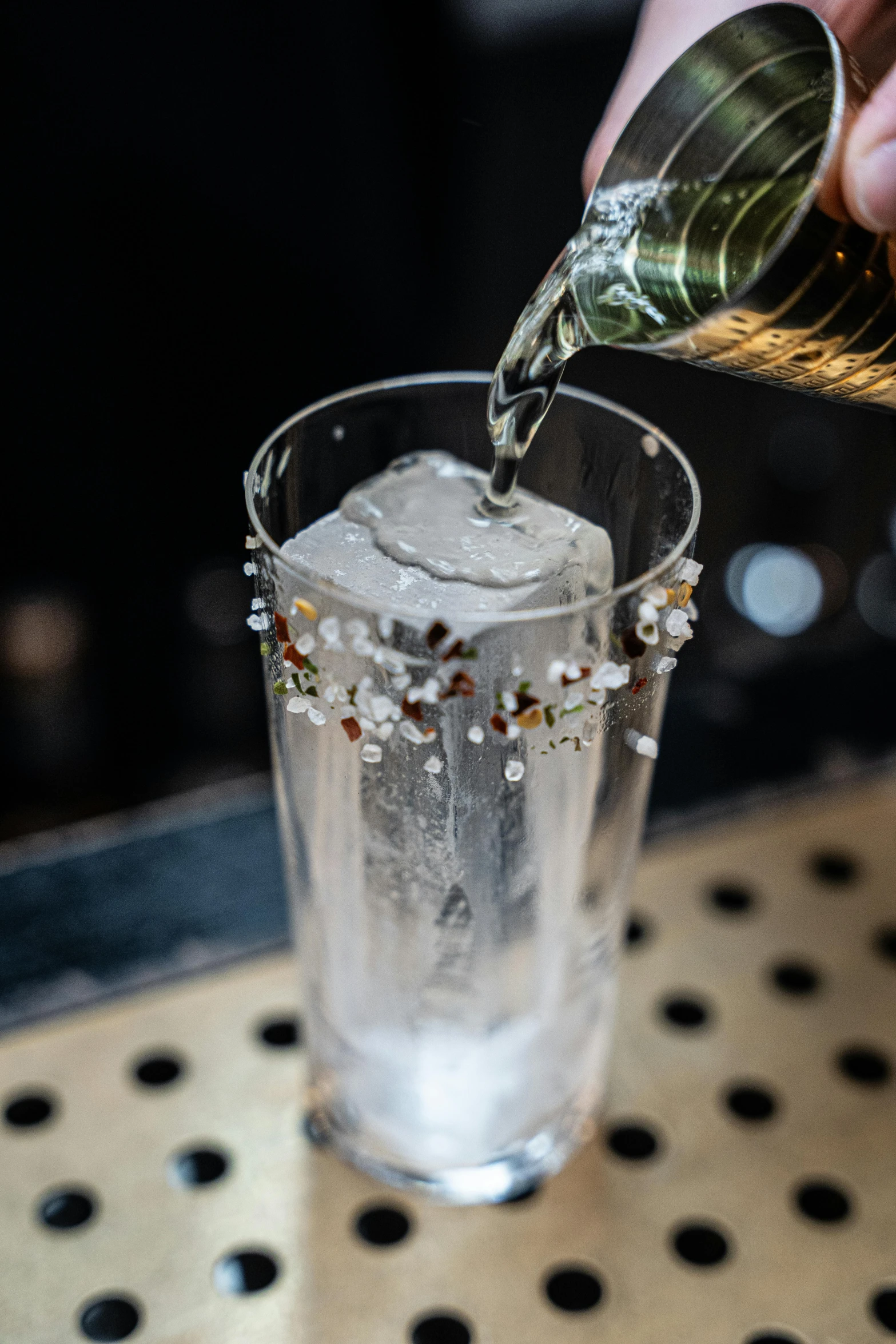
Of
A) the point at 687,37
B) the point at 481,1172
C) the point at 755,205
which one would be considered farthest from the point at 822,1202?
the point at 687,37

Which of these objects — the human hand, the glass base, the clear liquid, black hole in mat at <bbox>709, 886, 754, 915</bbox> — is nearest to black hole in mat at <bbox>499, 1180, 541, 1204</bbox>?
the glass base

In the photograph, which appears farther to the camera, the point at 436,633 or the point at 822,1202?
the point at 822,1202

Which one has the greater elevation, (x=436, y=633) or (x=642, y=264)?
(x=642, y=264)

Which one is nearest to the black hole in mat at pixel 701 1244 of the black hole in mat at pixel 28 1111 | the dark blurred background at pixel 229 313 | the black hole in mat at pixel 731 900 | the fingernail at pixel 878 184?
the black hole in mat at pixel 731 900

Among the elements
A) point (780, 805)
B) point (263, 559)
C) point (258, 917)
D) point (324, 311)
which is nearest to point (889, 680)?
point (780, 805)

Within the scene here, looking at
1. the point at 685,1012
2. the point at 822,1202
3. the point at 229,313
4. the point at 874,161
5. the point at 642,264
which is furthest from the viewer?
the point at 229,313

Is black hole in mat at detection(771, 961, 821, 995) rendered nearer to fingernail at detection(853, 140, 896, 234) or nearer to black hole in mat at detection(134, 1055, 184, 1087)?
black hole in mat at detection(134, 1055, 184, 1087)

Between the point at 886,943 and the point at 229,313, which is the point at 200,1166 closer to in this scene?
the point at 886,943
